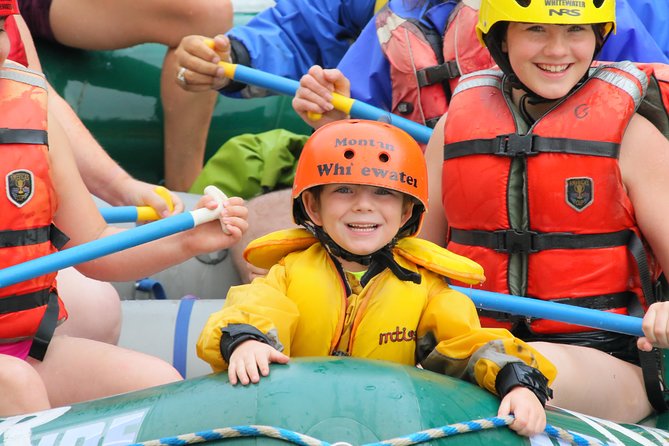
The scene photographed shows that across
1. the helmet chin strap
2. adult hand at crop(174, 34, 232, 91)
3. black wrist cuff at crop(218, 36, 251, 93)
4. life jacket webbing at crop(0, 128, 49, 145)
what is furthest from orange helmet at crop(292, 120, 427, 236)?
black wrist cuff at crop(218, 36, 251, 93)

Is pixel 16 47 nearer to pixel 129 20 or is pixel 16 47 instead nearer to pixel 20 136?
pixel 20 136

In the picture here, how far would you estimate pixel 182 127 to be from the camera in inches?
190

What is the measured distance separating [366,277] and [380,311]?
0.30 feet

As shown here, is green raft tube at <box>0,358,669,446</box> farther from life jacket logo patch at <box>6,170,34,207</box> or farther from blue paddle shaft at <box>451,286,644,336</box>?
life jacket logo patch at <box>6,170,34,207</box>

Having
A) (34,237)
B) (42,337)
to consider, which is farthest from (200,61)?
(42,337)

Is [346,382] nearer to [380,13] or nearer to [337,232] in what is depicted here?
[337,232]

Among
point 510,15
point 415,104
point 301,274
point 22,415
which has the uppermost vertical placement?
point 510,15

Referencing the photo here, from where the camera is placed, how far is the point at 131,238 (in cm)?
279

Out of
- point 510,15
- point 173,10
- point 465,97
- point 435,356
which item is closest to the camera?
point 435,356

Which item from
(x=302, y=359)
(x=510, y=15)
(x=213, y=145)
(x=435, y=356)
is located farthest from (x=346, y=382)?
(x=213, y=145)

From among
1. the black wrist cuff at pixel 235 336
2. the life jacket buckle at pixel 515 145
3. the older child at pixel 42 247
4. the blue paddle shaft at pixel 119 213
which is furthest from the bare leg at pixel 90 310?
the life jacket buckle at pixel 515 145

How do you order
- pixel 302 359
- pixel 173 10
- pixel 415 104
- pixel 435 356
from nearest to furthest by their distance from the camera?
pixel 302 359 → pixel 435 356 → pixel 415 104 → pixel 173 10

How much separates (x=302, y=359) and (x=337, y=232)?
1.08 ft

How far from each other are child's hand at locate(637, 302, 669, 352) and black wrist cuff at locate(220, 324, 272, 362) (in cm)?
83
